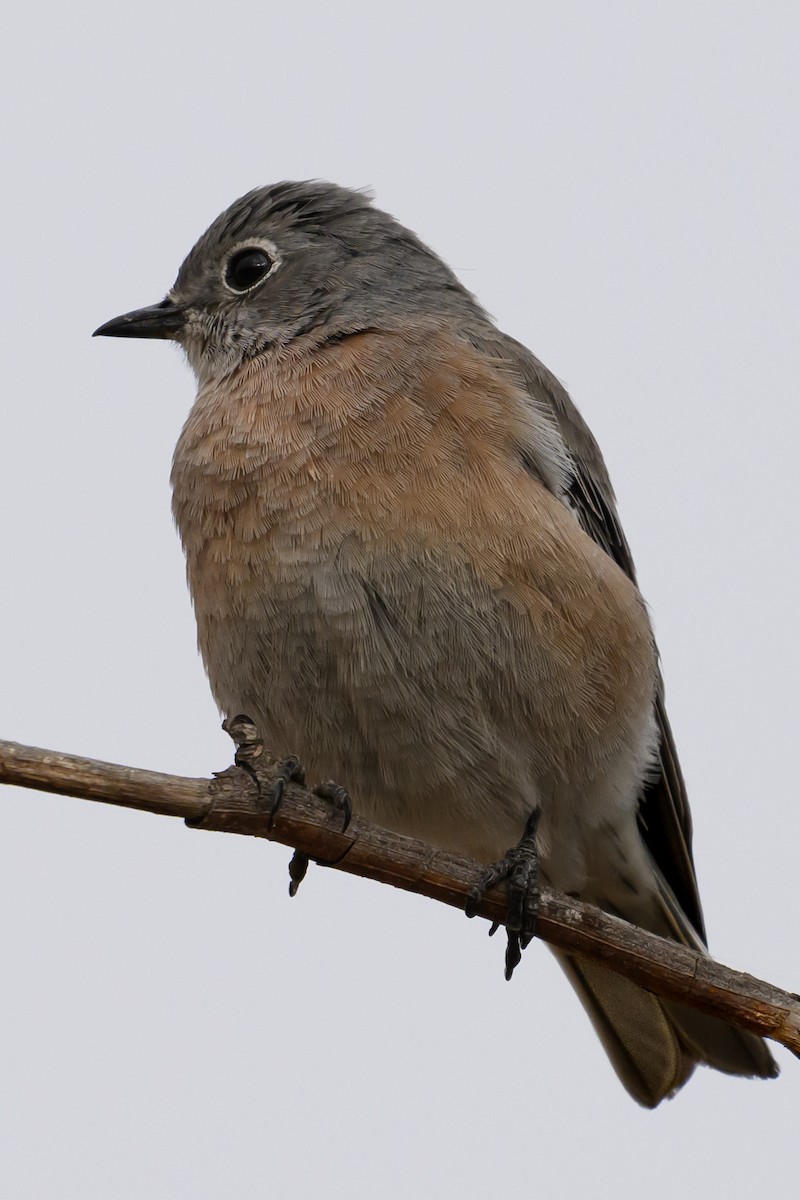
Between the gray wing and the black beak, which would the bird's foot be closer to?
the gray wing

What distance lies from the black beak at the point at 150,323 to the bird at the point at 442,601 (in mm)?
442

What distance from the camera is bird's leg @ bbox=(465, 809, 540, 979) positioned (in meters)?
6.21

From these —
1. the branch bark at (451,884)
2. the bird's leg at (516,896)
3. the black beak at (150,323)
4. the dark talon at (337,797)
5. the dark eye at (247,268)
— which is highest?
the dark eye at (247,268)

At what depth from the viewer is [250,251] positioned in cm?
831

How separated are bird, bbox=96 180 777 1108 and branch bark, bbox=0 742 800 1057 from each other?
871mm

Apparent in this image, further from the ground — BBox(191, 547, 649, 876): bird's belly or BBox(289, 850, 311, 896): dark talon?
BBox(191, 547, 649, 876): bird's belly

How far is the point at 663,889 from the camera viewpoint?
768 cm

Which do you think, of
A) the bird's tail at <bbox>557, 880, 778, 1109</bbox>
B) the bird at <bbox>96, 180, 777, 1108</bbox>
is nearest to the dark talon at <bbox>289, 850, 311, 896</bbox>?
A: the bird at <bbox>96, 180, 777, 1108</bbox>

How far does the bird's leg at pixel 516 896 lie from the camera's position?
6211mm

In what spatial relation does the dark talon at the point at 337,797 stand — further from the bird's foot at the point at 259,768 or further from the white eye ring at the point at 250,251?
the white eye ring at the point at 250,251

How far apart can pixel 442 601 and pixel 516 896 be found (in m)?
1.37

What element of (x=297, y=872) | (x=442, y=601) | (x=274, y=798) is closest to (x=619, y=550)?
(x=442, y=601)

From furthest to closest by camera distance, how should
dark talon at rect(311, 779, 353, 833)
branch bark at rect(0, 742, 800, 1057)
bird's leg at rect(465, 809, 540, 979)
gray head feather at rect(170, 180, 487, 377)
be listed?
1. gray head feather at rect(170, 180, 487, 377)
2. bird's leg at rect(465, 809, 540, 979)
3. dark talon at rect(311, 779, 353, 833)
4. branch bark at rect(0, 742, 800, 1057)

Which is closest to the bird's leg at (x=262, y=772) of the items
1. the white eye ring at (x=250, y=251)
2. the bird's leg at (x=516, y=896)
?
the bird's leg at (x=516, y=896)
